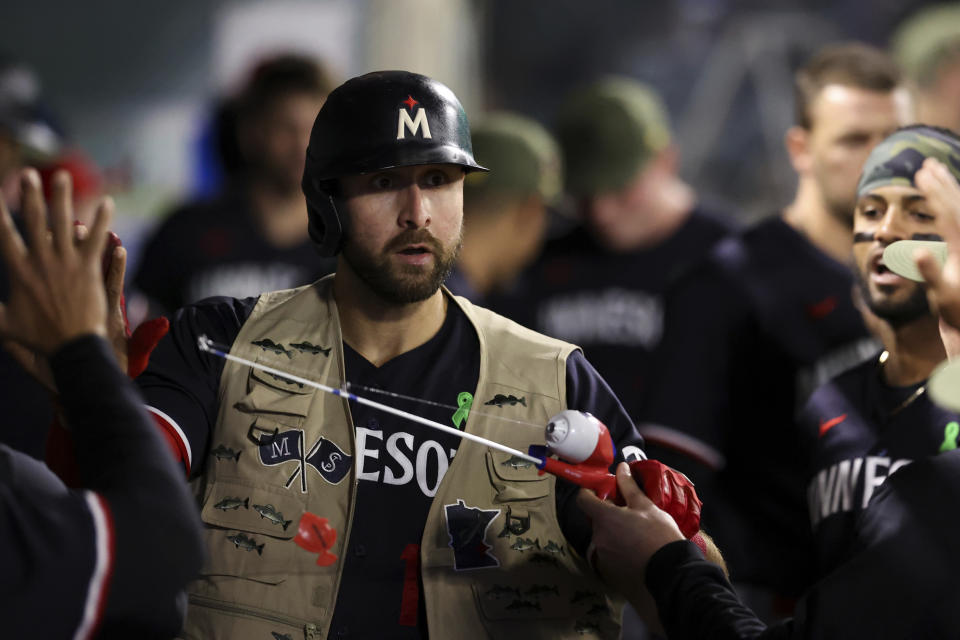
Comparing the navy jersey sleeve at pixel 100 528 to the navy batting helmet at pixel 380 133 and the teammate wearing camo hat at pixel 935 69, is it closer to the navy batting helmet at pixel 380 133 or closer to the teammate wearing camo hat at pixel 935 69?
the navy batting helmet at pixel 380 133

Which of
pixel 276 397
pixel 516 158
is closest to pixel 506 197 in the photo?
pixel 516 158

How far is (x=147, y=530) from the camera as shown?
82.1 inches

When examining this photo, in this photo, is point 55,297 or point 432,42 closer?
point 55,297

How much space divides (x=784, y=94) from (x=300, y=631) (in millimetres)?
6986

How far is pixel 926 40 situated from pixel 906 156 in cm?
460

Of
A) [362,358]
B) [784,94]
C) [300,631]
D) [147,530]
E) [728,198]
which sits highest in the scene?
[784,94]

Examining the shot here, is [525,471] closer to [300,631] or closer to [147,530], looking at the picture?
[300,631]

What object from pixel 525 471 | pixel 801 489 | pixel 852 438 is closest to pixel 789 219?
pixel 801 489

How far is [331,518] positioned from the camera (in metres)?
2.73

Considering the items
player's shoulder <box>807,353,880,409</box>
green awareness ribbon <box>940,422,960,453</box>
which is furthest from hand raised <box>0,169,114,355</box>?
player's shoulder <box>807,353,880,409</box>

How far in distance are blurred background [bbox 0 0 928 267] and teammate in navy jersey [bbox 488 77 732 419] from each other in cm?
234

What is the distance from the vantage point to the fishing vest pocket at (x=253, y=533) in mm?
2715

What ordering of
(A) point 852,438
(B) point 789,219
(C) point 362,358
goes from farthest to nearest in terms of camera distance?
(B) point 789,219
(A) point 852,438
(C) point 362,358

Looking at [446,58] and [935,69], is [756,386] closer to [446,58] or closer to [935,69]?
[935,69]
